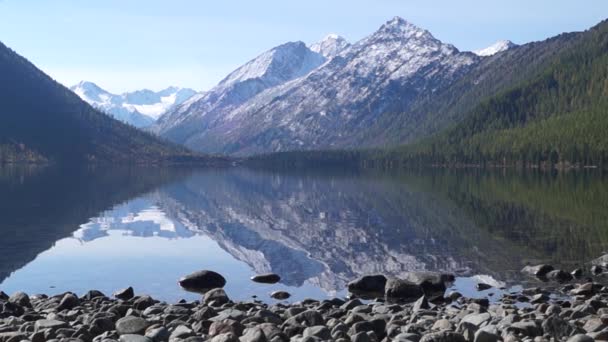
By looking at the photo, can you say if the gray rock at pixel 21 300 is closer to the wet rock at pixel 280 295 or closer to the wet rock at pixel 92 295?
the wet rock at pixel 92 295

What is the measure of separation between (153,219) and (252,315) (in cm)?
5566

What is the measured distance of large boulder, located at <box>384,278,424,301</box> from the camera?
36156 millimetres

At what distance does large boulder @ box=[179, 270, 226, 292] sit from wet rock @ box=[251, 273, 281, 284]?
8.11 feet

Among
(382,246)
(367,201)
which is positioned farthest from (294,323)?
(367,201)

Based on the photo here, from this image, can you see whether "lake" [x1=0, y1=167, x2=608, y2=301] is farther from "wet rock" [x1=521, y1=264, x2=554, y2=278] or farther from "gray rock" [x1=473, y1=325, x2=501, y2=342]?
"gray rock" [x1=473, y1=325, x2=501, y2=342]

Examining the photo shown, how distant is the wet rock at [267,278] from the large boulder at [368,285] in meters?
5.95

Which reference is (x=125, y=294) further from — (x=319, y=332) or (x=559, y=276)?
(x=559, y=276)

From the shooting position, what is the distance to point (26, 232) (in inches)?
2522

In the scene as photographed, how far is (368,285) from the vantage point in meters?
38.8

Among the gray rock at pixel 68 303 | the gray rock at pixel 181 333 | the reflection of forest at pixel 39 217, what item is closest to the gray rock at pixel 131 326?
the gray rock at pixel 181 333

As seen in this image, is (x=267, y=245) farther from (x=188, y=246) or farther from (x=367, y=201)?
(x=367, y=201)

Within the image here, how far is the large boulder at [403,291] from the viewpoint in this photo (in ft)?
119

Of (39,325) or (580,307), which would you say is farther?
(580,307)

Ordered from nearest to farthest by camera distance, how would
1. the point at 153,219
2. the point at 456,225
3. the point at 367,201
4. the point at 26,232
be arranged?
the point at 26,232
the point at 456,225
the point at 153,219
the point at 367,201
